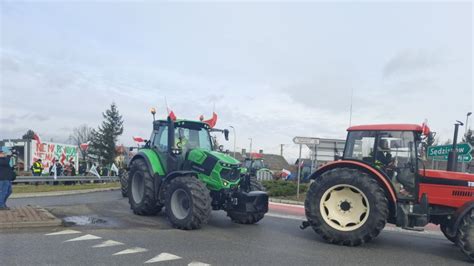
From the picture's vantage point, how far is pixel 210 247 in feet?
25.5

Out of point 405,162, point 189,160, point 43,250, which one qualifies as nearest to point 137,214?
point 189,160

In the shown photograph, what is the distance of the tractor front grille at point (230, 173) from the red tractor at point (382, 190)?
2.13 m

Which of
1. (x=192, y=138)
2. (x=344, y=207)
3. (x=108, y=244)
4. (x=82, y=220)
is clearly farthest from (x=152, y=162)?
(x=344, y=207)

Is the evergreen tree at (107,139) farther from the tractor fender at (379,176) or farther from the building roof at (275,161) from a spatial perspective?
the tractor fender at (379,176)

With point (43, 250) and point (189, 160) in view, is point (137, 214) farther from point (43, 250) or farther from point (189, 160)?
point (43, 250)

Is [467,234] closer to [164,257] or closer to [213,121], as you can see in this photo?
[164,257]

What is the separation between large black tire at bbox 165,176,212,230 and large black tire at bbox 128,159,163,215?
1.16m

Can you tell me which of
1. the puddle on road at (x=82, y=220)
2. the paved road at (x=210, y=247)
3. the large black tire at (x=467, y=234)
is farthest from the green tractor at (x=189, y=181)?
the large black tire at (x=467, y=234)

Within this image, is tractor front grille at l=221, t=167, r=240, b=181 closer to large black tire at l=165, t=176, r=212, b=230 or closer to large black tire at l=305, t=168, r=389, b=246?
large black tire at l=165, t=176, r=212, b=230

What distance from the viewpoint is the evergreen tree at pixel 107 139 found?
6419cm

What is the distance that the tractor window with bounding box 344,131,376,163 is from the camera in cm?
856

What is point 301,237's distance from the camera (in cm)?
913

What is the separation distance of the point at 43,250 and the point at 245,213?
4350 mm

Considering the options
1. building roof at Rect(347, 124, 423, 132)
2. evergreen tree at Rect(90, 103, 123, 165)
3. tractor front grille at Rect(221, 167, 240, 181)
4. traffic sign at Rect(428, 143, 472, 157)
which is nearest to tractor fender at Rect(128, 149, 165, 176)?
tractor front grille at Rect(221, 167, 240, 181)
